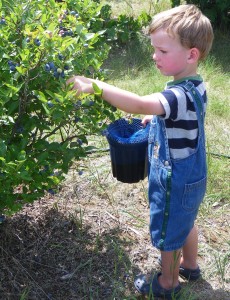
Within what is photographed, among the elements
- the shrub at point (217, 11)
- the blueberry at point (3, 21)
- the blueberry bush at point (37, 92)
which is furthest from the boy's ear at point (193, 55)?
the shrub at point (217, 11)

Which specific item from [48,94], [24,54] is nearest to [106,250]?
[48,94]

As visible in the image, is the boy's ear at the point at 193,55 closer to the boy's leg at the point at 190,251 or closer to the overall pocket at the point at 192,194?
the overall pocket at the point at 192,194

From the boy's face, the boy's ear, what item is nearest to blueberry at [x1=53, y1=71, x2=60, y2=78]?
the boy's face

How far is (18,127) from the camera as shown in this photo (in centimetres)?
235

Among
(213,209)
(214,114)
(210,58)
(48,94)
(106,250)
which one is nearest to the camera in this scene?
(48,94)

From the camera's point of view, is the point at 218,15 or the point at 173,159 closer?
the point at 173,159

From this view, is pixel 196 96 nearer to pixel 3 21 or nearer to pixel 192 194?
Result: pixel 192 194

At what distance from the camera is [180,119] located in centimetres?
221

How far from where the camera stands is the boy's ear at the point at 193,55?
7.32 ft

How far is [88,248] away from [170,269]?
0.53 meters

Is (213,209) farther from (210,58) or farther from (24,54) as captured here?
(210,58)

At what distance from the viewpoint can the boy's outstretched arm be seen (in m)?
2.13

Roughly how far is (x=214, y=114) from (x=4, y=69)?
8.37 ft

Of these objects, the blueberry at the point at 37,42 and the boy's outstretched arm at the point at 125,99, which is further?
the boy's outstretched arm at the point at 125,99
